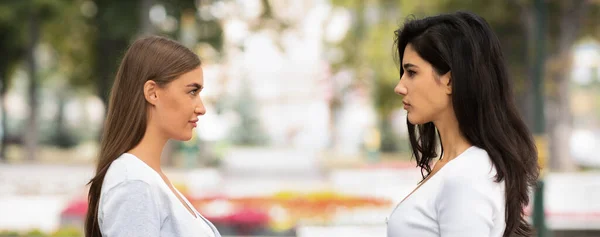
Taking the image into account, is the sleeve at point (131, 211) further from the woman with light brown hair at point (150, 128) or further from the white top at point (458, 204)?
the white top at point (458, 204)

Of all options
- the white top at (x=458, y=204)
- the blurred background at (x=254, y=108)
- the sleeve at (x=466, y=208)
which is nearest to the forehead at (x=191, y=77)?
the white top at (x=458, y=204)

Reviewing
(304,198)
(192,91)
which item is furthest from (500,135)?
(304,198)

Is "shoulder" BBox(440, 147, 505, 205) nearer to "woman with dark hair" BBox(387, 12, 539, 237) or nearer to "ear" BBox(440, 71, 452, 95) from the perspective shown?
"woman with dark hair" BBox(387, 12, 539, 237)

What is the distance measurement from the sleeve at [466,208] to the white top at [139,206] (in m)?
0.79

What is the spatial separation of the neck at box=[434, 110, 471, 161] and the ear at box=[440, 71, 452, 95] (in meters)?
0.09

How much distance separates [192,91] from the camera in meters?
3.32

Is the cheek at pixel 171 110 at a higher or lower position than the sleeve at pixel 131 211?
higher

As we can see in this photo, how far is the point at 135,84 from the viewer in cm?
324

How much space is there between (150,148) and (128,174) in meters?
0.17

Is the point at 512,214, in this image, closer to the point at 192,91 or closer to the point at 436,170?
the point at 436,170

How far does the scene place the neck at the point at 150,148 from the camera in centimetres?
329

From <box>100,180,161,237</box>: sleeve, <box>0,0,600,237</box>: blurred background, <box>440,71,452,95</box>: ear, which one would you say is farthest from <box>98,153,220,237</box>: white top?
<box>0,0,600,237</box>: blurred background

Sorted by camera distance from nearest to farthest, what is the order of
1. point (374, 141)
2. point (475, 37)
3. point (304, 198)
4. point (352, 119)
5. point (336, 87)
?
1. point (475, 37)
2. point (304, 198)
3. point (374, 141)
4. point (336, 87)
5. point (352, 119)

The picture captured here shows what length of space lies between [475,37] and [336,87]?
1937 inches
